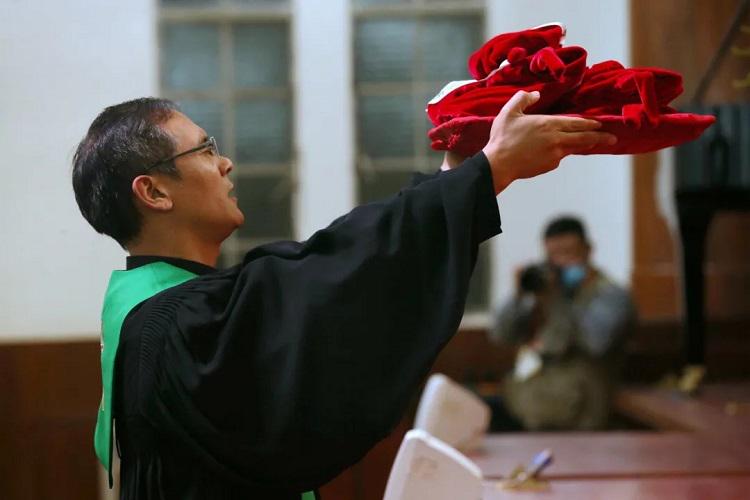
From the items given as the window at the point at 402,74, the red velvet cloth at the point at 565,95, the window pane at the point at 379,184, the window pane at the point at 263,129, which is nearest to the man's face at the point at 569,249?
the window at the point at 402,74

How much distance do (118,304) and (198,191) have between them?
17 centimetres

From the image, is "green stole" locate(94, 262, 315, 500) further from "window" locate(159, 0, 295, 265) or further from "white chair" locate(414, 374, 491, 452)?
"window" locate(159, 0, 295, 265)

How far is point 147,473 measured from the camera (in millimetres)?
1205

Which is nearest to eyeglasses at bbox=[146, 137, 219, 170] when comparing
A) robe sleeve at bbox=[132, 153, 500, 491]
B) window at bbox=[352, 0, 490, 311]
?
robe sleeve at bbox=[132, 153, 500, 491]

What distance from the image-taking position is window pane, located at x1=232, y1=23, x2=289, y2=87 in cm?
509

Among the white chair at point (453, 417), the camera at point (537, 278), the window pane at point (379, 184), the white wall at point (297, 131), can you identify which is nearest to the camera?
the white chair at point (453, 417)

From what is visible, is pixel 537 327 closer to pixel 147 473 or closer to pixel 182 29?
pixel 182 29

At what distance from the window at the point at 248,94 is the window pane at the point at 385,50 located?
0.35m

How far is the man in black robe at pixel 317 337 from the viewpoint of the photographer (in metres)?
1.11

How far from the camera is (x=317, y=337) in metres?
1.12

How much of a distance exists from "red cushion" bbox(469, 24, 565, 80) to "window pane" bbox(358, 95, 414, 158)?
3799 mm

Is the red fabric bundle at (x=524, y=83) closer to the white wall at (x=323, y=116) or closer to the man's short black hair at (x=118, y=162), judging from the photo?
the man's short black hair at (x=118, y=162)

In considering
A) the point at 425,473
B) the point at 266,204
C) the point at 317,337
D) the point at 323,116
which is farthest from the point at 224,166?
the point at 266,204

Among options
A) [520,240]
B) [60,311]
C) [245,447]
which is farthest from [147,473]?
[520,240]
